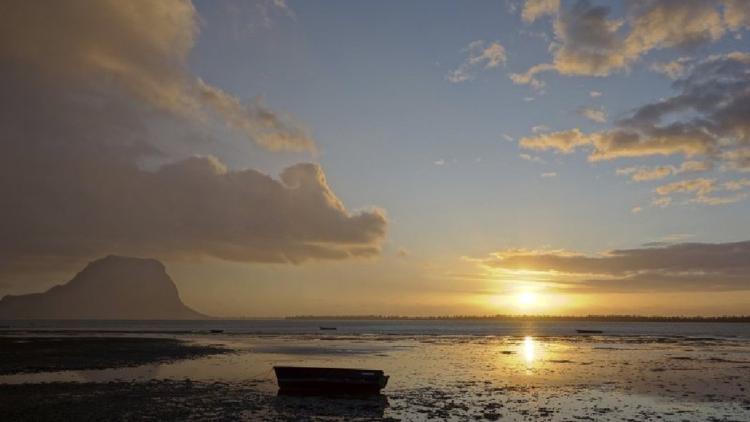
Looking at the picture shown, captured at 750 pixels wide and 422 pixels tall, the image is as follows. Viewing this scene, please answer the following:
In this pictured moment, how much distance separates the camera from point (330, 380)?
30.8 m

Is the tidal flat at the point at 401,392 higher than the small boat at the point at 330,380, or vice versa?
the small boat at the point at 330,380

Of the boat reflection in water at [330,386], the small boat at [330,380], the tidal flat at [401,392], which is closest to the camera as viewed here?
the tidal flat at [401,392]

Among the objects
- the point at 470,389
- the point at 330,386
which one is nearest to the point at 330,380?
the point at 330,386

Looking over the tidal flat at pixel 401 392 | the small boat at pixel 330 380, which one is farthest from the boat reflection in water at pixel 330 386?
the tidal flat at pixel 401 392

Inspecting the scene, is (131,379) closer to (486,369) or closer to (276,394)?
(276,394)

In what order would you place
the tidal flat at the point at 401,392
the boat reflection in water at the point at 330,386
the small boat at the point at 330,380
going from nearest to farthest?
the tidal flat at the point at 401,392
the boat reflection in water at the point at 330,386
the small boat at the point at 330,380

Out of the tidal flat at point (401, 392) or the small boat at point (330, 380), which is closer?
the tidal flat at point (401, 392)

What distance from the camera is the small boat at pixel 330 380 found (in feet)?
100

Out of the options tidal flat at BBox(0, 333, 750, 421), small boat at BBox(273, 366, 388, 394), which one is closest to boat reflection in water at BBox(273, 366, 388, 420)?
small boat at BBox(273, 366, 388, 394)

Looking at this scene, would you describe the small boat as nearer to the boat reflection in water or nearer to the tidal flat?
the boat reflection in water

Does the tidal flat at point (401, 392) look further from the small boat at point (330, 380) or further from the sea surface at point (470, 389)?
the small boat at point (330, 380)

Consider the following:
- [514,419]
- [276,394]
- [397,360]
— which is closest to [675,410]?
[514,419]

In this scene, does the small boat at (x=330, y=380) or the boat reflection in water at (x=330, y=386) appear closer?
the boat reflection in water at (x=330, y=386)

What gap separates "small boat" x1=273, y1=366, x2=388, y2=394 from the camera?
3058 centimetres
